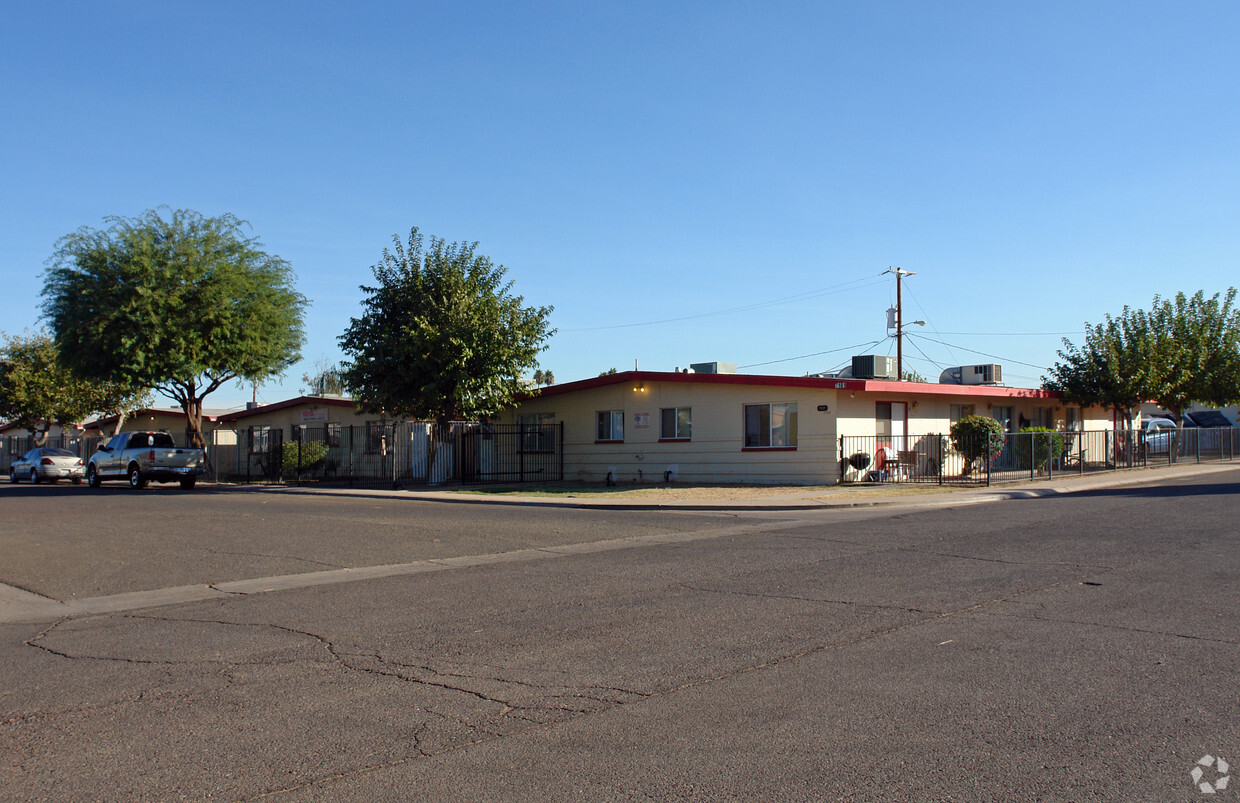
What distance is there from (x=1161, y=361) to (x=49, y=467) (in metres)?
42.7

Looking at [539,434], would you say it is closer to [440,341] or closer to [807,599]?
[440,341]

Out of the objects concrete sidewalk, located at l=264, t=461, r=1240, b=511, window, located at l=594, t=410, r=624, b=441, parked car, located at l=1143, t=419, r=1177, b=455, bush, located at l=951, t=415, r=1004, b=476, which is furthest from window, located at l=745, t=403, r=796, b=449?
parked car, located at l=1143, t=419, r=1177, b=455

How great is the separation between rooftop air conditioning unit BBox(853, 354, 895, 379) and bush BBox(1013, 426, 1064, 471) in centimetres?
447

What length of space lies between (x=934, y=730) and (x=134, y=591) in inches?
356

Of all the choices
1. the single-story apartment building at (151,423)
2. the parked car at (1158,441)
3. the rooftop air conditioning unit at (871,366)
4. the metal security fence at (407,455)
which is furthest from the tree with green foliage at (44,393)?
the parked car at (1158,441)

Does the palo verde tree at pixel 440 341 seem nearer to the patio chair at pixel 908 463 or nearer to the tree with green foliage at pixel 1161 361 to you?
the patio chair at pixel 908 463

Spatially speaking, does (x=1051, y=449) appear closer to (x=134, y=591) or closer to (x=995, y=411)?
(x=995, y=411)

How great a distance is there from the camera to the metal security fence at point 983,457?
2598 centimetres

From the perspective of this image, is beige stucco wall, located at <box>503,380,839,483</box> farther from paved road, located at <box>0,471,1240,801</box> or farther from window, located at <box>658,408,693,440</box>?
paved road, located at <box>0,471,1240,801</box>

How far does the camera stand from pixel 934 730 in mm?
5148

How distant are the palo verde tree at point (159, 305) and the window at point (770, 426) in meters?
17.8

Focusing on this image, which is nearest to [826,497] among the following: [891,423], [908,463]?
[908,463]

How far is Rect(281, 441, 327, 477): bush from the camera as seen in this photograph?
114 ft

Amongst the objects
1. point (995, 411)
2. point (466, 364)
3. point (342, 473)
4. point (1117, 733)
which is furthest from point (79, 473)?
point (1117, 733)
